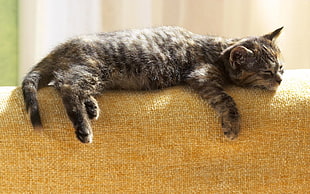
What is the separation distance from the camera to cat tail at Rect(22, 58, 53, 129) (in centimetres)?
129

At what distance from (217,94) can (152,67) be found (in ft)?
0.89

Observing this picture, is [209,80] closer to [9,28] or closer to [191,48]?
[191,48]

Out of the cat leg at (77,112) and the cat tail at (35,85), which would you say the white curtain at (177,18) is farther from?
the cat leg at (77,112)

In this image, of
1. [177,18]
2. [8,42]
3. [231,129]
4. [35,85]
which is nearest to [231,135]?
[231,129]

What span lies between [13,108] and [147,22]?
47.8 inches

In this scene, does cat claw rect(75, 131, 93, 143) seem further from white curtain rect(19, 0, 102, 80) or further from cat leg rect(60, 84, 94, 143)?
white curtain rect(19, 0, 102, 80)

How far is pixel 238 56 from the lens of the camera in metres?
1.57

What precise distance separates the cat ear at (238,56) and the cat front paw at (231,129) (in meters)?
0.31

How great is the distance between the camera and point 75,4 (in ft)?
7.93

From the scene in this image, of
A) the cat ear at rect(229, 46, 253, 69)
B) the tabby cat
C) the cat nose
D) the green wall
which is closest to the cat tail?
the tabby cat

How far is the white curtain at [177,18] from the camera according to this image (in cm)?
238

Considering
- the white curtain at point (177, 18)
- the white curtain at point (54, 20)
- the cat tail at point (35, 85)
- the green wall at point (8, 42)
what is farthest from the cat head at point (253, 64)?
the green wall at point (8, 42)

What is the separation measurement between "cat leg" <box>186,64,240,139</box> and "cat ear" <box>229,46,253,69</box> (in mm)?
62

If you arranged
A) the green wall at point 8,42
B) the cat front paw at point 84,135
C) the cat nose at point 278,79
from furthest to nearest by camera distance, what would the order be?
1. the green wall at point 8,42
2. the cat nose at point 278,79
3. the cat front paw at point 84,135
